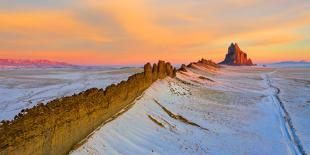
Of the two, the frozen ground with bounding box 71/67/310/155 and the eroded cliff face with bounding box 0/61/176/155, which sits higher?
the eroded cliff face with bounding box 0/61/176/155

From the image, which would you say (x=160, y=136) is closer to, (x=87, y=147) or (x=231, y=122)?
(x=87, y=147)

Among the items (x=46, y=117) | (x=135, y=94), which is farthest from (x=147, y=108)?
(x=46, y=117)

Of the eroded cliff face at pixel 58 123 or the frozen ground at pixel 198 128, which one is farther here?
the frozen ground at pixel 198 128

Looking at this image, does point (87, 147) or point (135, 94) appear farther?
point (135, 94)

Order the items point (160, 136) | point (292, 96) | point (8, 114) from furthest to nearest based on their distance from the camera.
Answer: point (292, 96), point (8, 114), point (160, 136)

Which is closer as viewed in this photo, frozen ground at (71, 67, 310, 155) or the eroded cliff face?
the eroded cliff face

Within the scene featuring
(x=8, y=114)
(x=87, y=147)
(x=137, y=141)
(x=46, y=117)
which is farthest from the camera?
(x=8, y=114)

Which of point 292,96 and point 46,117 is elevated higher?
point 46,117

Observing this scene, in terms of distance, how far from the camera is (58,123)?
12.8 metres

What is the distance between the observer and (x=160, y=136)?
60.8 ft

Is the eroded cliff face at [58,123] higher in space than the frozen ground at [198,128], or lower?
higher

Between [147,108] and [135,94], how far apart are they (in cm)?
184

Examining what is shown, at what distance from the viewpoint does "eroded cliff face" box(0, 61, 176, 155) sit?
10445 mm

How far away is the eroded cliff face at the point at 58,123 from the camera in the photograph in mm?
10445
